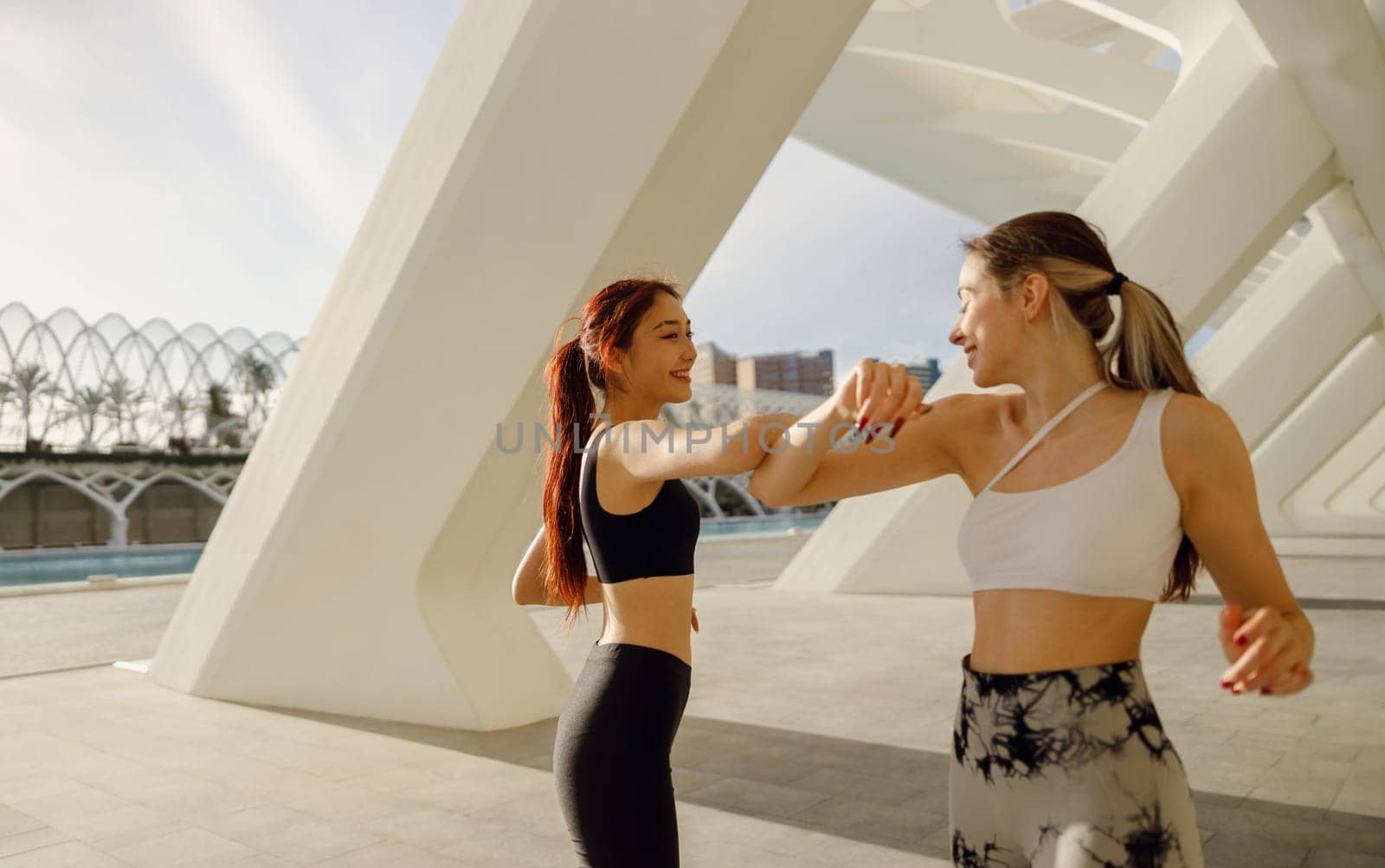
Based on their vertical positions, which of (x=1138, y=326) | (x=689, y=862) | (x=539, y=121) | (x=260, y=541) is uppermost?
(x=1138, y=326)

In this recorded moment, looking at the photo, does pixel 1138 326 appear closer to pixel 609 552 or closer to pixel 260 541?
pixel 609 552

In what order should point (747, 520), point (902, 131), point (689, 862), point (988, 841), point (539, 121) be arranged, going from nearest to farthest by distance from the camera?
point (988, 841) < point (689, 862) < point (539, 121) < point (902, 131) < point (747, 520)

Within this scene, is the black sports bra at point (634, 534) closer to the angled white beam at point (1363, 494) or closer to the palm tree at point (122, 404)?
the angled white beam at point (1363, 494)

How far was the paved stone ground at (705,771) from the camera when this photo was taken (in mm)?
4266

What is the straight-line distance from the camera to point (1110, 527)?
1.54 m

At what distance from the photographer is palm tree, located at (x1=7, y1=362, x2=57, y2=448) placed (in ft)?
162

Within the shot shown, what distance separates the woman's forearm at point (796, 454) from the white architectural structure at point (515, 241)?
147 inches

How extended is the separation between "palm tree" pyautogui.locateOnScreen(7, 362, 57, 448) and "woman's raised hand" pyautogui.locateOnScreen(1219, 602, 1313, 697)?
191ft

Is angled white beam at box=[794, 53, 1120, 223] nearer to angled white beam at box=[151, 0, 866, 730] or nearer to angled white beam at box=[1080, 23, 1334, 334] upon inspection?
angled white beam at box=[1080, 23, 1334, 334]

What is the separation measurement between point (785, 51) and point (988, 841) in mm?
4442

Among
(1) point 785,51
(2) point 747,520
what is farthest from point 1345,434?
(2) point 747,520

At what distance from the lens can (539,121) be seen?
18.3ft

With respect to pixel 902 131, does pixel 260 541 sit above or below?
below

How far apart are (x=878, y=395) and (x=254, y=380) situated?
216 ft
